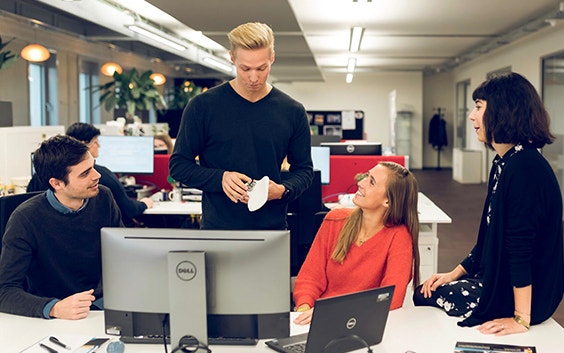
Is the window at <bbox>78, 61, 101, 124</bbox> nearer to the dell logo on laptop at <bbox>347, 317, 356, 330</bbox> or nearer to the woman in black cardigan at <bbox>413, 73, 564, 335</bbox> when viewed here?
the woman in black cardigan at <bbox>413, 73, 564, 335</bbox>

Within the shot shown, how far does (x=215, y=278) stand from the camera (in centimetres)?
175

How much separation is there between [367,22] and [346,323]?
26.7ft

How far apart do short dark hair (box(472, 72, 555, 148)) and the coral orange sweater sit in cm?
57

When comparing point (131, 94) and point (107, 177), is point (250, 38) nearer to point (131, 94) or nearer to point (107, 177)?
point (107, 177)

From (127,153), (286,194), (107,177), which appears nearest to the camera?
(286,194)

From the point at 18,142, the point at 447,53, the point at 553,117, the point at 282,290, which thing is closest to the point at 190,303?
the point at 282,290

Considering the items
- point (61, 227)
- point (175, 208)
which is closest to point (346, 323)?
point (61, 227)

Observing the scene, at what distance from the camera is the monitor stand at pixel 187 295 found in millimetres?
1725

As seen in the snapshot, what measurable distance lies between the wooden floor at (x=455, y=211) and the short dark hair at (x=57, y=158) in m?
3.44

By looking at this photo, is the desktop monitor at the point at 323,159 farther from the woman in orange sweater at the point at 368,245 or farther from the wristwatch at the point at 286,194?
the wristwatch at the point at 286,194

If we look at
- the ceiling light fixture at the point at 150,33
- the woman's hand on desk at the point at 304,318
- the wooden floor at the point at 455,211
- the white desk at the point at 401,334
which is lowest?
the wooden floor at the point at 455,211

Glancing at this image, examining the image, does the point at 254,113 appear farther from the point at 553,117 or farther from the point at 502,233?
the point at 553,117

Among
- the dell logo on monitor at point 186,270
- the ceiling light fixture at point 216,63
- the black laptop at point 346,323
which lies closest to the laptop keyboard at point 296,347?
the black laptop at point 346,323

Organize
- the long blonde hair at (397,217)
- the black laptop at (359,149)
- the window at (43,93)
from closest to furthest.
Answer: the long blonde hair at (397,217), the black laptop at (359,149), the window at (43,93)
